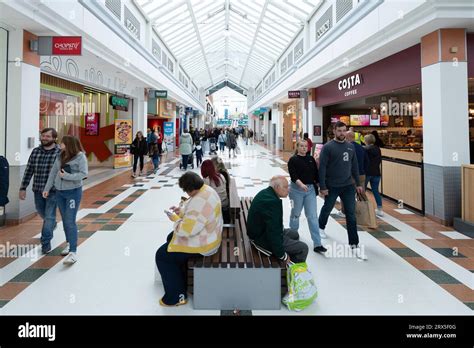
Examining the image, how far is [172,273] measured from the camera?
2.56 meters

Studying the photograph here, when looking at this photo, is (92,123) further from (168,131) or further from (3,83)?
(168,131)

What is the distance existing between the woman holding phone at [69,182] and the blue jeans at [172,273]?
1.45m

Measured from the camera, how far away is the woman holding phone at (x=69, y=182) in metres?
3.46

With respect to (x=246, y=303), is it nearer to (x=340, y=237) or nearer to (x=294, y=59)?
(x=340, y=237)

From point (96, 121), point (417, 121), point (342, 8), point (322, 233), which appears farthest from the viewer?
point (417, 121)

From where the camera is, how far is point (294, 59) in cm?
1453

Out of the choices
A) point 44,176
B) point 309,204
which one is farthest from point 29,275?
point 309,204

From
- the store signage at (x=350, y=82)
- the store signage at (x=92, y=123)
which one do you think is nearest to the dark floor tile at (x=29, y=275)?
the store signage at (x=350, y=82)

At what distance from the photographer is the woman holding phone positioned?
136 inches

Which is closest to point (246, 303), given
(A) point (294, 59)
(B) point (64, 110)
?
(B) point (64, 110)

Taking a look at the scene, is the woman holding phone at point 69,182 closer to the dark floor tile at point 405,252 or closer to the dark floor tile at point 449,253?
the dark floor tile at point 405,252

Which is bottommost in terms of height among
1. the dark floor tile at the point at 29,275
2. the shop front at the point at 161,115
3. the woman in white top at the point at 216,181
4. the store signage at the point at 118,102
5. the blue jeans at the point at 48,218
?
the dark floor tile at the point at 29,275

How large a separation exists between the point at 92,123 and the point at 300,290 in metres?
11.0

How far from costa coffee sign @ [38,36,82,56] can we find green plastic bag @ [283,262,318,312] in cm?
475
